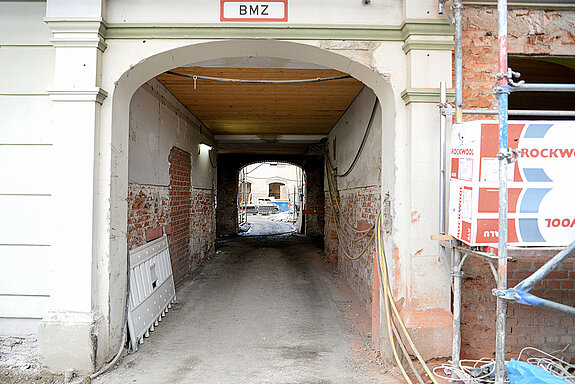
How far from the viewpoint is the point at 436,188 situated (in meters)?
2.82

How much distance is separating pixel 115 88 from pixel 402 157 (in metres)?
2.52

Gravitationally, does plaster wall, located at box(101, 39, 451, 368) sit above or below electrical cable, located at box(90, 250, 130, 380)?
above

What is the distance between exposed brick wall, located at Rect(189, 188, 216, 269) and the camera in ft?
22.2

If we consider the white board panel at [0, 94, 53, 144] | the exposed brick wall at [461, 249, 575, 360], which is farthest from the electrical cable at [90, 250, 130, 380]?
the exposed brick wall at [461, 249, 575, 360]

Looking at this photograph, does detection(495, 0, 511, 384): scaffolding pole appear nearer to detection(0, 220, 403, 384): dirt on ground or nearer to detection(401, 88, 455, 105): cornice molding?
detection(401, 88, 455, 105): cornice molding

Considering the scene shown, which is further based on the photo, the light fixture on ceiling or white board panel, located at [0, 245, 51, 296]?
the light fixture on ceiling

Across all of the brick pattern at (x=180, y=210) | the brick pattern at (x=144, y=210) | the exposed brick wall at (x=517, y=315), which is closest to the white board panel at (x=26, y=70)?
the brick pattern at (x=144, y=210)

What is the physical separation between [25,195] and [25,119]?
68 centimetres

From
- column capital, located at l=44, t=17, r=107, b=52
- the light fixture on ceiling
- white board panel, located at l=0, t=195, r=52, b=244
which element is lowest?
white board panel, located at l=0, t=195, r=52, b=244

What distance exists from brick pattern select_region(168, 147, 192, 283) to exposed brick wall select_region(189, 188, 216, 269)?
276 mm

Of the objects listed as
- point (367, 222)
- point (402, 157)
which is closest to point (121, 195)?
point (402, 157)

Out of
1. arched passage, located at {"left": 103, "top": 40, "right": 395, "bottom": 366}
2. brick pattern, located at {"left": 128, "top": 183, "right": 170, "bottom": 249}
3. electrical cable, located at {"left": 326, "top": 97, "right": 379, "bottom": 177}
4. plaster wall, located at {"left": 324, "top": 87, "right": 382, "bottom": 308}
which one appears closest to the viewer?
arched passage, located at {"left": 103, "top": 40, "right": 395, "bottom": 366}

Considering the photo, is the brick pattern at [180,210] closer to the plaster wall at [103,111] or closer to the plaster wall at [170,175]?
the plaster wall at [170,175]

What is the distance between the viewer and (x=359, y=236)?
5199mm
